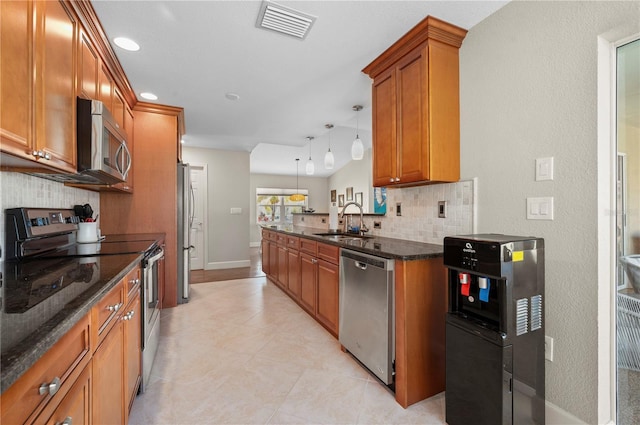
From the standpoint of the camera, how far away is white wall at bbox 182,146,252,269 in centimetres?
569

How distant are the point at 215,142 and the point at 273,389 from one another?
4391 millimetres

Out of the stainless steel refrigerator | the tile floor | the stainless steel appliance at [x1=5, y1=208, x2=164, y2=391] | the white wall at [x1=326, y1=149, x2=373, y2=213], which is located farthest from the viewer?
the white wall at [x1=326, y1=149, x2=373, y2=213]

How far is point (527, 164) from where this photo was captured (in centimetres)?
167

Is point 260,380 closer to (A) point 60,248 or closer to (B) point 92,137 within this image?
(A) point 60,248

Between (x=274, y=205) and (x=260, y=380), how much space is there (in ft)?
27.2

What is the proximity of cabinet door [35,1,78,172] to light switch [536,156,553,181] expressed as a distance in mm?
2413

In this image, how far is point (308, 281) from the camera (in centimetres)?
300

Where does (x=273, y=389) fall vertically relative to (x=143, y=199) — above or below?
below

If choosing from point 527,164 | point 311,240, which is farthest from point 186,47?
point 527,164

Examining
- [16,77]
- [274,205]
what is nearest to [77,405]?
[16,77]

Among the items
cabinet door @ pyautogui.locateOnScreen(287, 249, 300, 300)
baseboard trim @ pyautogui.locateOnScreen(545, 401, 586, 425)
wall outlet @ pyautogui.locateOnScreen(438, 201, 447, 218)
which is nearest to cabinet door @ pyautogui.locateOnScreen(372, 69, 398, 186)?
wall outlet @ pyautogui.locateOnScreen(438, 201, 447, 218)

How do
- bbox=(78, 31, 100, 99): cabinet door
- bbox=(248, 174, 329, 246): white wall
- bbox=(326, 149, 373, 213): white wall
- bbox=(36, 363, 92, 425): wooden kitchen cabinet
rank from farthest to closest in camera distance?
bbox=(248, 174, 329, 246): white wall < bbox=(326, 149, 373, 213): white wall < bbox=(78, 31, 100, 99): cabinet door < bbox=(36, 363, 92, 425): wooden kitchen cabinet

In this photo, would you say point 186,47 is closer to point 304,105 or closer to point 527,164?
point 304,105

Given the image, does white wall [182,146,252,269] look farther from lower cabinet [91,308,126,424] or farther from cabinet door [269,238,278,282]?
lower cabinet [91,308,126,424]
